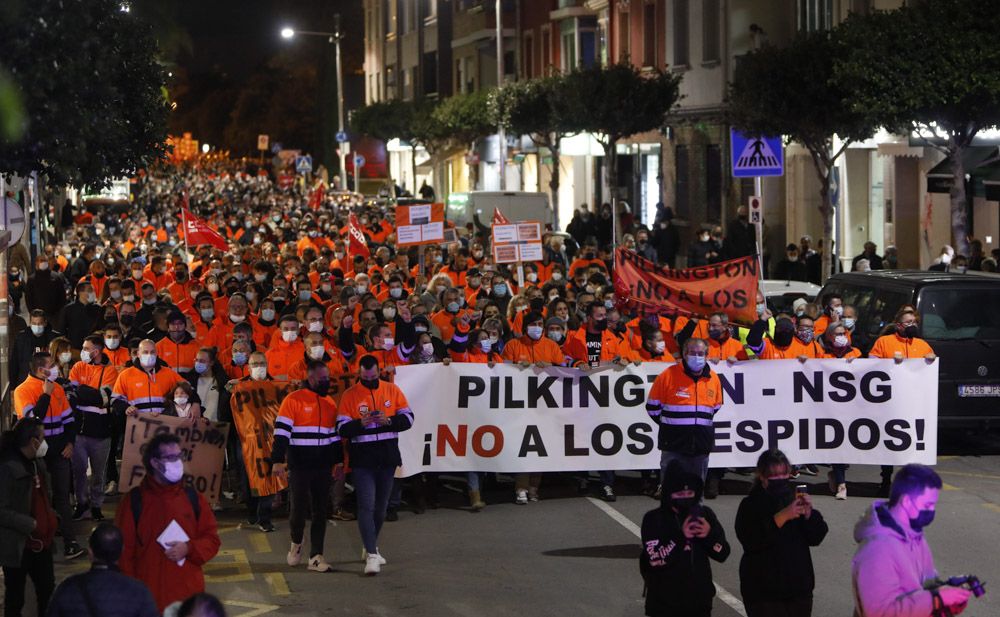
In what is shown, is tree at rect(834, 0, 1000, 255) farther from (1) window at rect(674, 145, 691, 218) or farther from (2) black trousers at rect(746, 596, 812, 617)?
(1) window at rect(674, 145, 691, 218)

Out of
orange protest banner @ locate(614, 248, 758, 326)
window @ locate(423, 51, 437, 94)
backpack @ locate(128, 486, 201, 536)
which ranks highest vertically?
window @ locate(423, 51, 437, 94)

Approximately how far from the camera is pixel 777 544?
324 inches

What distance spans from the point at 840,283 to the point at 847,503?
4.40m

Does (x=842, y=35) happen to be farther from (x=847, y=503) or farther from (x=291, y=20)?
(x=291, y=20)

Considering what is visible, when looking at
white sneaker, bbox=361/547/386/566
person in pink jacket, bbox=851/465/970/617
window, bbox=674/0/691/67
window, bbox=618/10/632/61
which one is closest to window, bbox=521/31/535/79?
window, bbox=618/10/632/61

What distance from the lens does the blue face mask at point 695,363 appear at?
12.5 metres

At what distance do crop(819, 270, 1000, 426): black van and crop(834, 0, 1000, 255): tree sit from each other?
722cm

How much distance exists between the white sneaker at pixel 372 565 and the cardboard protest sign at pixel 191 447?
55.7 inches

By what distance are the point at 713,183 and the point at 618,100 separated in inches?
120

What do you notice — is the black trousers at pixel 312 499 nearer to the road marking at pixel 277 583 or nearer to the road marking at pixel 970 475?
the road marking at pixel 277 583

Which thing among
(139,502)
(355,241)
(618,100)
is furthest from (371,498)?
(618,100)

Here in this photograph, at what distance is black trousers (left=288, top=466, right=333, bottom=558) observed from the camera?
12.2 metres

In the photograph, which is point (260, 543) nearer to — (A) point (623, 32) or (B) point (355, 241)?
(B) point (355, 241)

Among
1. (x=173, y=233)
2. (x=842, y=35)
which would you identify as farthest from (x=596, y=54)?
(x=842, y=35)
